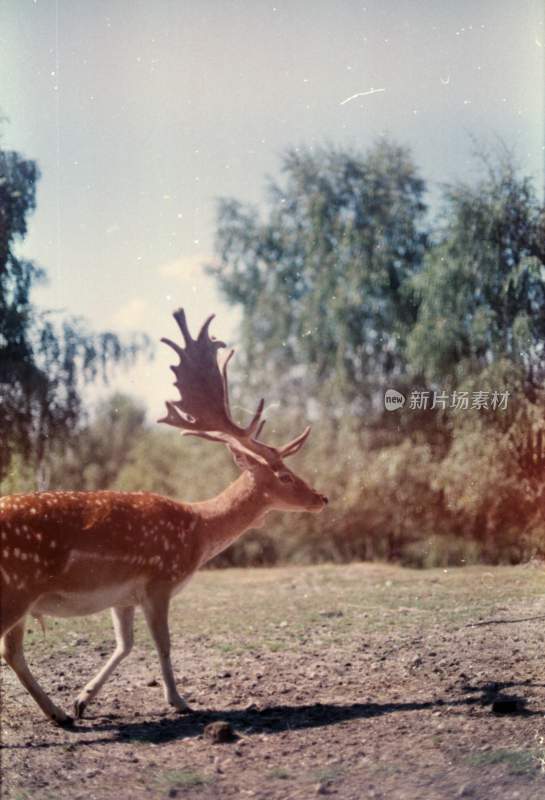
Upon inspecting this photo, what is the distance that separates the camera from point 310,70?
286 centimetres

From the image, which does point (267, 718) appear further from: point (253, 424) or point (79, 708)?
point (253, 424)

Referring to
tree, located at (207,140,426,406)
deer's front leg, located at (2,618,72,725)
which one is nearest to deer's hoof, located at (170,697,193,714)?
deer's front leg, located at (2,618,72,725)

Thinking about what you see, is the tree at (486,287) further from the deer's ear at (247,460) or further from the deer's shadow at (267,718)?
the deer's shadow at (267,718)

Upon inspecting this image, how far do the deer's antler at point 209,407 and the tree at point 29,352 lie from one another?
0.55 ft

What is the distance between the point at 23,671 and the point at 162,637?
14.8 inches

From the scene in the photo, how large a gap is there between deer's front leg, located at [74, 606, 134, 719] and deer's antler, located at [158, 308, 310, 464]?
544 millimetres

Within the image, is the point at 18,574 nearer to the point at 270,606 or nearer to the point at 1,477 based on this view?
the point at 1,477

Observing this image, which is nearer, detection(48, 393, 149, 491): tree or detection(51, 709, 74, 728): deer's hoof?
detection(51, 709, 74, 728): deer's hoof

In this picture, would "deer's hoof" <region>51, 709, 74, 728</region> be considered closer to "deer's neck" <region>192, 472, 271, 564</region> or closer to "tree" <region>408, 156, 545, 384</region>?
"deer's neck" <region>192, 472, 271, 564</region>

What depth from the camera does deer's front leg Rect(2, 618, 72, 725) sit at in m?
2.33

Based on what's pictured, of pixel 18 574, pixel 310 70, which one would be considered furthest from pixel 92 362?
pixel 310 70

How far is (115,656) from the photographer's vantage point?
253cm

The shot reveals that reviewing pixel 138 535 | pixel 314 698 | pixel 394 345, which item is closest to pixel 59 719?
pixel 138 535

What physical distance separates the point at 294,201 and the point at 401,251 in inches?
17.1
